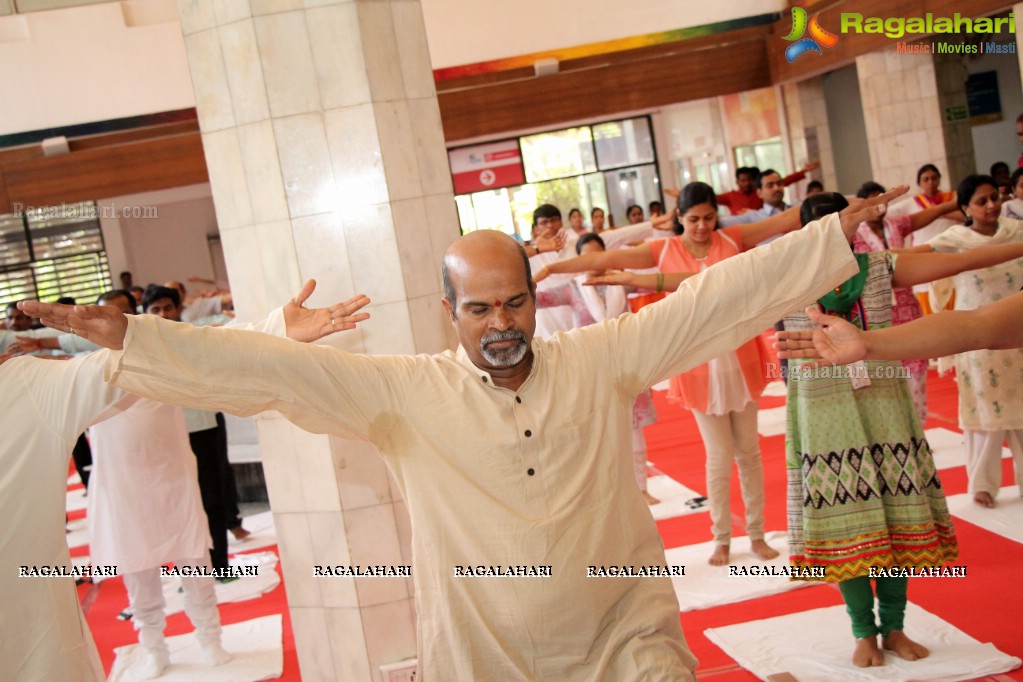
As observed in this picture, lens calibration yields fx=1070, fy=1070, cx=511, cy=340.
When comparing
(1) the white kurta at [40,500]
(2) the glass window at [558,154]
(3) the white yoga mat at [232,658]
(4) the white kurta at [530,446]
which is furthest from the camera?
(2) the glass window at [558,154]

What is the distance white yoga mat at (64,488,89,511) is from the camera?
30.7ft

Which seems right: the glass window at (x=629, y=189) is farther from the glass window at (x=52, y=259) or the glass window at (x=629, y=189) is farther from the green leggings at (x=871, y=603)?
the green leggings at (x=871, y=603)

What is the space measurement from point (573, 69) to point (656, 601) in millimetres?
11434

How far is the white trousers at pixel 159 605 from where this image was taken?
4.72m

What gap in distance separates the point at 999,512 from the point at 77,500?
26.0 feet

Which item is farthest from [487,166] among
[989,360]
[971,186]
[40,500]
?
[40,500]

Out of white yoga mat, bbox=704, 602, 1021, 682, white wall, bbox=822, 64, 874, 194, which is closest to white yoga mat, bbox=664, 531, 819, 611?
white yoga mat, bbox=704, 602, 1021, 682

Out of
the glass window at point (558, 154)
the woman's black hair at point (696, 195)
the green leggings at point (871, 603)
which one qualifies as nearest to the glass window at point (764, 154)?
the glass window at point (558, 154)

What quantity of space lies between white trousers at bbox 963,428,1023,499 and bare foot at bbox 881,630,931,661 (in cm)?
171

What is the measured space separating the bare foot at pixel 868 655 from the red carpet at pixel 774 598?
24cm

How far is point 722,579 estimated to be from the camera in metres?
4.70

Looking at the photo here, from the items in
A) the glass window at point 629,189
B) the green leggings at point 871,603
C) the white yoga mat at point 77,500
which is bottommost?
the white yoga mat at point 77,500

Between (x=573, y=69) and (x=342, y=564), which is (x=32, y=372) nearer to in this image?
(x=342, y=564)

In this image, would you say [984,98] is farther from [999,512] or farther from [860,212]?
[860,212]
